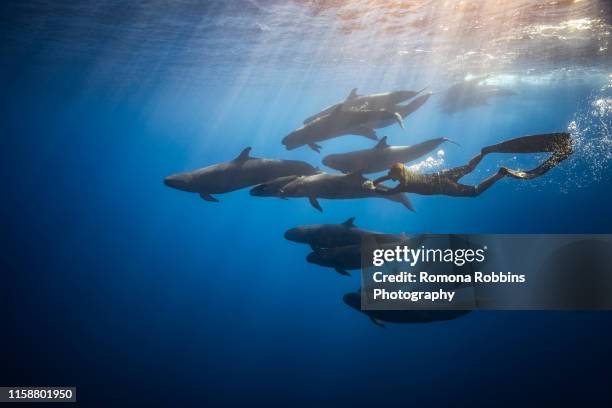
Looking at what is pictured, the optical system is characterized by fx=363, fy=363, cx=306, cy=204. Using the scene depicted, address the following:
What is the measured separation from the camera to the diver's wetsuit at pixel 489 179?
584 centimetres

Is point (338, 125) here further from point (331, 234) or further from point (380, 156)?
point (331, 234)

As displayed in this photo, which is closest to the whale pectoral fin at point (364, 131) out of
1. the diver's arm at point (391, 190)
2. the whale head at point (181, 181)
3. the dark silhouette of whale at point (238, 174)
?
the dark silhouette of whale at point (238, 174)

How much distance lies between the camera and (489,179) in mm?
6234

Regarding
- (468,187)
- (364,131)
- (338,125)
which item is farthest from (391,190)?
(364,131)

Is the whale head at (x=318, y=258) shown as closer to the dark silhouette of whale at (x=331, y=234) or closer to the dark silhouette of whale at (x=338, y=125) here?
the dark silhouette of whale at (x=331, y=234)

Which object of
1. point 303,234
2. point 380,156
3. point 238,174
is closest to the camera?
point 380,156

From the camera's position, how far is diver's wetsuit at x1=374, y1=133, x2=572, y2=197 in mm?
5844

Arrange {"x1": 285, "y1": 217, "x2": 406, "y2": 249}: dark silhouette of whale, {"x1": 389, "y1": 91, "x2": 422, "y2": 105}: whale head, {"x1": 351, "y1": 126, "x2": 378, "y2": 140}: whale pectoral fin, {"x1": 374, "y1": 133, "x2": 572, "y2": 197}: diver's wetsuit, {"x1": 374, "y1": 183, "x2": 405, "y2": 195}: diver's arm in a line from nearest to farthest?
{"x1": 374, "y1": 133, "x2": 572, "y2": 197}: diver's wetsuit
{"x1": 374, "y1": 183, "x2": 405, "y2": 195}: diver's arm
{"x1": 285, "y1": 217, "x2": 406, "y2": 249}: dark silhouette of whale
{"x1": 351, "y1": 126, "x2": 378, "y2": 140}: whale pectoral fin
{"x1": 389, "y1": 91, "x2": 422, "y2": 105}: whale head

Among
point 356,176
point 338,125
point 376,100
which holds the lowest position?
point 356,176

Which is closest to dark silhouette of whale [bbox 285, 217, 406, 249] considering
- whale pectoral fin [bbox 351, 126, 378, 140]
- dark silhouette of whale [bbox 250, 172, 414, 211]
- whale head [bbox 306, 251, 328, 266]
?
whale head [bbox 306, 251, 328, 266]

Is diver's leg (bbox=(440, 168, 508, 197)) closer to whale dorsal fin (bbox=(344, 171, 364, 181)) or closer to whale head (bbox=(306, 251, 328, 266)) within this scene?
whale dorsal fin (bbox=(344, 171, 364, 181))

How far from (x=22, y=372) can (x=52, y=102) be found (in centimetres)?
5022

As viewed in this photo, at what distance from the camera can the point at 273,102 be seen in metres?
55.5

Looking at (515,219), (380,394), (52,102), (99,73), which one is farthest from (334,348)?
(52,102)
